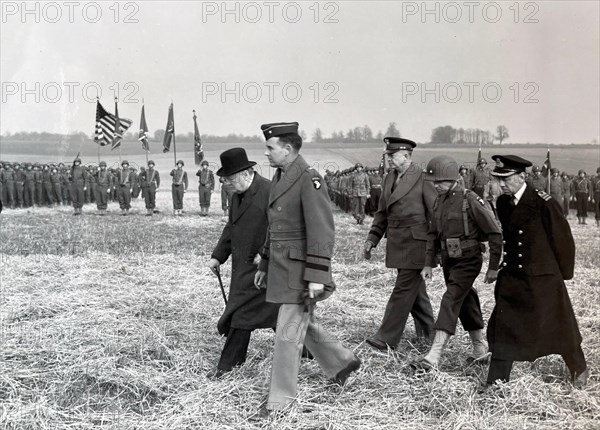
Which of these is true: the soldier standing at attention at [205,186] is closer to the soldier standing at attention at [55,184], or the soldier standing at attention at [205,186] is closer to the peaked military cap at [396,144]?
the soldier standing at attention at [55,184]

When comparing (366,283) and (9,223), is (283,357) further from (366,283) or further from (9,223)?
(9,223)

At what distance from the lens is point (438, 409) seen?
4.09 metres

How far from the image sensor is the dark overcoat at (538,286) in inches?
171

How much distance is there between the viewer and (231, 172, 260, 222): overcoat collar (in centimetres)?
490

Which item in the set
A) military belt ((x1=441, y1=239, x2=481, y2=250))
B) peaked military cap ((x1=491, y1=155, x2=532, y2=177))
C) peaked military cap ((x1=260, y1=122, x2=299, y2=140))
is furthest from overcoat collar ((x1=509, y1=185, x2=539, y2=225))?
peaked military cap ((x1=260, y1=122, x2=299, y2=140))

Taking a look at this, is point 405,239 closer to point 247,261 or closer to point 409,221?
point 409,221

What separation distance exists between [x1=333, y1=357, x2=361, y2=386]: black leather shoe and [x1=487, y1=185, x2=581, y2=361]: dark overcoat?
1026 mm

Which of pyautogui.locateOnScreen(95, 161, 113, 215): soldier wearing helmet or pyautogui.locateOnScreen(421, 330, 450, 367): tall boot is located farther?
pyautogui.locateOnScreen(95, 161, 113, 215): soldier wearing helmet

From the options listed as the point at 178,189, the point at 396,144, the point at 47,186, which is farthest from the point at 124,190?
the point at 396,144

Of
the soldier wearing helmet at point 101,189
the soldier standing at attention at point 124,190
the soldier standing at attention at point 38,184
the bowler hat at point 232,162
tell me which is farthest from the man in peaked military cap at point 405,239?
the soldier standing at attention at point 38,184

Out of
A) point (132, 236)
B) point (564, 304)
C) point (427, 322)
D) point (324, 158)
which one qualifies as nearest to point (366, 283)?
point (427, 322)

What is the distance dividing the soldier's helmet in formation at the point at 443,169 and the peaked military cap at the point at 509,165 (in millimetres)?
759

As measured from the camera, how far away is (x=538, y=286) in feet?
14.4

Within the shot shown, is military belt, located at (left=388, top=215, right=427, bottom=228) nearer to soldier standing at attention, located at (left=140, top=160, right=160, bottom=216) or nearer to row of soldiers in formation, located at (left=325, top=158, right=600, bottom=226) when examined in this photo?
row of soldiers in formation, located at (left=325, top=158, right=600, bottom=226)
